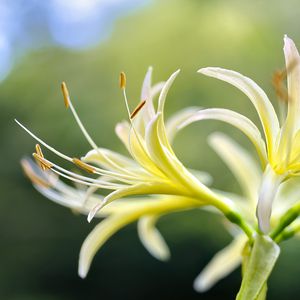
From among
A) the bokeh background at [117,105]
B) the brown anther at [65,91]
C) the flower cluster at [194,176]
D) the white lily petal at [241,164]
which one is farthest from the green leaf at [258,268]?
the bokeh background at [117,105]

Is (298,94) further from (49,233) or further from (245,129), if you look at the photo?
(49,233)

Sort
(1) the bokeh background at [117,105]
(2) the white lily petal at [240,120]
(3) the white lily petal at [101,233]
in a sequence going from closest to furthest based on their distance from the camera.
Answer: (2) the white lily petal at [240,120]
(3) the white lily petal at [101,233]
(1) the bokeh background at [117,105]

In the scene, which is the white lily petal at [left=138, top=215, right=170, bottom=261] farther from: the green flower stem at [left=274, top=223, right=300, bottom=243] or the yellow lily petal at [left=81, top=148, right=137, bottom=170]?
the green flower stem at [left=274, top=223, right=300, bottom=243]

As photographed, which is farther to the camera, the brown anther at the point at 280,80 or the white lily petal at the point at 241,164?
the white lily petal at the point at 241,164

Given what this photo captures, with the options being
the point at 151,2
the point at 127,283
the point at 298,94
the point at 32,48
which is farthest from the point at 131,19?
the point at 298,94

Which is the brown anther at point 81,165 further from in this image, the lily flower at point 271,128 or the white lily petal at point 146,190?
the lily flower at point 271,128

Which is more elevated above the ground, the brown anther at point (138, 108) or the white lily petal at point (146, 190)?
the brown anther at point (138, 108)

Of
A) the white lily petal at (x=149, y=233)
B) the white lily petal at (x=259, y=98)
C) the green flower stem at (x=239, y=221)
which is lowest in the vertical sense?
the white lily petal at (x=149, y=233)

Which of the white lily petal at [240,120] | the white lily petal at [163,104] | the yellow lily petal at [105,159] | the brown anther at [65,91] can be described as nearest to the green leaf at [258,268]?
the white lily petal at [240,120]

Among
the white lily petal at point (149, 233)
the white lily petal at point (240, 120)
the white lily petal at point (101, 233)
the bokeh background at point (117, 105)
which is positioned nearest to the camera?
the white lily petal at point (240, 120)
